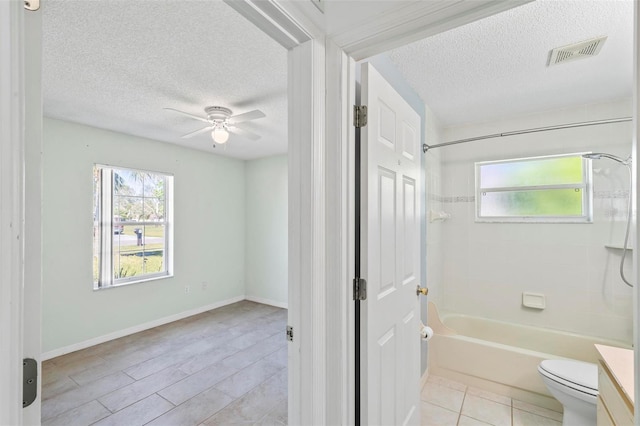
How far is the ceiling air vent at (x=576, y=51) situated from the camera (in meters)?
1.73

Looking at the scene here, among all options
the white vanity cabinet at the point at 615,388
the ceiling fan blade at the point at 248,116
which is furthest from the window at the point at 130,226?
the white vanity cabinet at the point at 615,388

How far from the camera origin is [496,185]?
10.0 feet

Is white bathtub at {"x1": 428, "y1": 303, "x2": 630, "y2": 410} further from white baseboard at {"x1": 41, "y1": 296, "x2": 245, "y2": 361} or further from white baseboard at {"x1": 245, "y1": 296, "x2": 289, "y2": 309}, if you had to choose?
white baseboard at {"x1": 41, "y1": 296, "x2": 245, "y2": 361}

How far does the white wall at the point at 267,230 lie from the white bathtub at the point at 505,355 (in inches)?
103

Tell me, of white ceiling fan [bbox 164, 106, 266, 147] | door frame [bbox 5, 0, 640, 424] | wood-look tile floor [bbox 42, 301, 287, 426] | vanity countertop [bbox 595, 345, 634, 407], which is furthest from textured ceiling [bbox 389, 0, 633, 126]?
wood-look tile floor [bbox 42, 301, 287, 426]

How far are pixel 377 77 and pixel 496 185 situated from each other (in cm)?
233

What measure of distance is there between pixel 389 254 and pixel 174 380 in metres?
2.37

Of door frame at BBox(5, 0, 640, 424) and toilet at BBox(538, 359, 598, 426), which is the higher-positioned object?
door frame at BBox(5, 0, 640, 424)

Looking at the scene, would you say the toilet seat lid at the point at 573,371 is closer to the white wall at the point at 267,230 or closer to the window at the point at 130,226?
the white wall at the point at 267,230

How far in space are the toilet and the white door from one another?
0.93 meters

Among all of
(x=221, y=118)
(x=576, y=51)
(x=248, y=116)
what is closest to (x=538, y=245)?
(x=576, y=51)

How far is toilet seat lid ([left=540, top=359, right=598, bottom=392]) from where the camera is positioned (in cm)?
184

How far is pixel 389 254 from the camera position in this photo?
1.42 metres

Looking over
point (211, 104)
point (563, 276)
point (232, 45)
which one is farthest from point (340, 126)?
point (563, 276)
